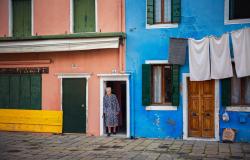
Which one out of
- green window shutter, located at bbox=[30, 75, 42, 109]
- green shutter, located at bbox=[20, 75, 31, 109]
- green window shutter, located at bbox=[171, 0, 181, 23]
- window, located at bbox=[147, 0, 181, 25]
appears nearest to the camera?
green window shutter, located at bbox=[171, 0, 181, 23]

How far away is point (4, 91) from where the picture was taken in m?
16.2

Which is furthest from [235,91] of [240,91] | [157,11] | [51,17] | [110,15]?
[51,17]

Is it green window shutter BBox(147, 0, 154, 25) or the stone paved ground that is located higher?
green window shutter BBox(147, 0, 154, 25)

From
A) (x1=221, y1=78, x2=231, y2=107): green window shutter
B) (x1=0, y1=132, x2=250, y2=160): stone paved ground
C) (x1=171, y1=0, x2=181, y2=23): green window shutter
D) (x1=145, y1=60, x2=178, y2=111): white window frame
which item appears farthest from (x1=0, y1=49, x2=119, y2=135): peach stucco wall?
(x1=221, y1=78, x2=231, y2=107): green window shutter

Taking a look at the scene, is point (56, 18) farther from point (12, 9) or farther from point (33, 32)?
point (12, 9)

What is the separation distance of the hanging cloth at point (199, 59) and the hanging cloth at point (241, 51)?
998mm

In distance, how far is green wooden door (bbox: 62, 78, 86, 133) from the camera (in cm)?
1500

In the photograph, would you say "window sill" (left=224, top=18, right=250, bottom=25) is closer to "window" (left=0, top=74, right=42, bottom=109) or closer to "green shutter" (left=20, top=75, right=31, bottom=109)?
"window" (left=0, top=74, right=42, bottom=109)

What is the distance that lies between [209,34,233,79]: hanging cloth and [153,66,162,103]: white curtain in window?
7.09ft

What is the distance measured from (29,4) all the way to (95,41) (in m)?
4.03

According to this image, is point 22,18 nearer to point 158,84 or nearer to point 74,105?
point 74,105

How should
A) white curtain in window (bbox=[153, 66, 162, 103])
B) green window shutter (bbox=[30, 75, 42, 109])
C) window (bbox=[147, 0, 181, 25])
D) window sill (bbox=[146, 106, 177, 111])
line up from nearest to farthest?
window sill (bbox=[146, 106, 177, 111]) < window (bbox=[147, 0, 181, 25]) < white curtain in window (bbox=[153, 66, 162, 103]) < green window shutter (bbox=[30, 75, 42, 109])

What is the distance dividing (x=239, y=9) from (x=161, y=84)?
A: 4.08m

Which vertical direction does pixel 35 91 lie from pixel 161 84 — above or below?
below
